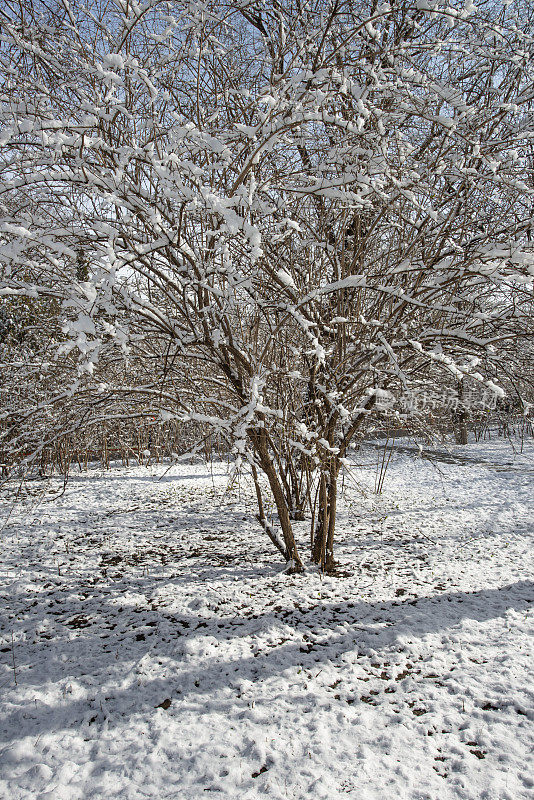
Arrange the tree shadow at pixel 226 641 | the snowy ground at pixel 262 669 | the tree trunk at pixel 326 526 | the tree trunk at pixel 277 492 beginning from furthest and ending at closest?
the tree trunk at pixel 326 526 → the tree trunk at pixel 277 492 → the tree shadow at pixel 226 641 → the snowy ground at pixel 262 669

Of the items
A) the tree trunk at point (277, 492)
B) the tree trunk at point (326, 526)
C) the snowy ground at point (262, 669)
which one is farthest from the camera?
the tree trunk at point (326, 526)

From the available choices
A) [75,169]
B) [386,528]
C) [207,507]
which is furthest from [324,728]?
[207,507]

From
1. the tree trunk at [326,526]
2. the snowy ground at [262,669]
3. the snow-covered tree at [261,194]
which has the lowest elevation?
the snowy ground at [262,669]

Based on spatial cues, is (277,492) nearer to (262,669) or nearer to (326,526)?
(326,526)

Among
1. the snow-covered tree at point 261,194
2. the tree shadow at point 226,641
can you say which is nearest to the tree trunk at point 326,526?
the snow-covered tree at point 261,194

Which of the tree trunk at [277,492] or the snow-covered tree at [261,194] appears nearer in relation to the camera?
the snow-covered tree at [261,194]

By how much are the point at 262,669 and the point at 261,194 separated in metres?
3.57

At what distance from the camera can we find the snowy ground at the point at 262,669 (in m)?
2.20

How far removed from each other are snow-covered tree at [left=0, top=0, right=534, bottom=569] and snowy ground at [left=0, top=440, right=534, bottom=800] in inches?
43.3

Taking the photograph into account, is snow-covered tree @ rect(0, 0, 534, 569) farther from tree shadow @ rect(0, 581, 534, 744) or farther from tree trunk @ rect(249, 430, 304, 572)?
tree shadow @ rect(0, 581, 534, 744)

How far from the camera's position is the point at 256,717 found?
2584mm

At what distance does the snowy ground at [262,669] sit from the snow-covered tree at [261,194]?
110cm

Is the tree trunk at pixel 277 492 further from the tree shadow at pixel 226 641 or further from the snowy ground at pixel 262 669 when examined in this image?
the tree shadow at pixel 226 641

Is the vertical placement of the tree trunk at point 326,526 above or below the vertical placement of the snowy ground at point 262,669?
above
